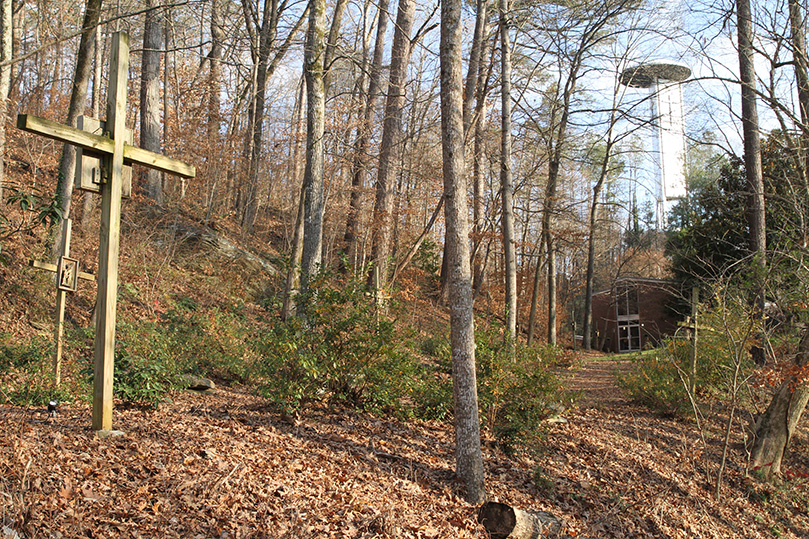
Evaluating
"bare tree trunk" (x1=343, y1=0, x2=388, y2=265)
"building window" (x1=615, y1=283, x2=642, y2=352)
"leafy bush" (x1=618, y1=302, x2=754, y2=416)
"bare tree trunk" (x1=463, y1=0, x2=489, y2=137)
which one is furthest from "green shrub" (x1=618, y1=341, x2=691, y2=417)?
"building window" (x1=615, y1=283, x2=642, y2=352)

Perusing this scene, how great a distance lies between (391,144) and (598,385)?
8.43 m

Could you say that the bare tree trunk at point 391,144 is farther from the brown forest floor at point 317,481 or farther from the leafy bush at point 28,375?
the leafy bush at point 28,375

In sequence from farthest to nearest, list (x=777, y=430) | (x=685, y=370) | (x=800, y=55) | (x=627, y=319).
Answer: (x=627, y=319) < (x=685, y=370) < (x=800, y=55) < (x=777, y=430)

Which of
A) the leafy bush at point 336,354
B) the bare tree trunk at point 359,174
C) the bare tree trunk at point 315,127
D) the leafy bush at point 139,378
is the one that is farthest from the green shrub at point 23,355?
the bare tree trunk at point 359,174

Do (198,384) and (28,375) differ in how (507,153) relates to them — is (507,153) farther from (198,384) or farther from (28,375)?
(28,375)

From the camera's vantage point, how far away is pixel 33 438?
13.2 feet

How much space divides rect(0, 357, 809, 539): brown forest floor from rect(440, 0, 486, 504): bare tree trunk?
31 centimetres

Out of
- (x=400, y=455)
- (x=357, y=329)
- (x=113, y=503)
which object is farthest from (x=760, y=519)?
(x=113, y=503)

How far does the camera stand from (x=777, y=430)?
834 centimetres

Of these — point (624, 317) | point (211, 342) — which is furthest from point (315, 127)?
point (624, 317)

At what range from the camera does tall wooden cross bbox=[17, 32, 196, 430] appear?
168 inches

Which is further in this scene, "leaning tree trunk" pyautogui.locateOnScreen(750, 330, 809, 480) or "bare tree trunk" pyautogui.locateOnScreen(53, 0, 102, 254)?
"leaning tree trunk" pyautogui.locateOnScreen(750, 330, 809, 480)

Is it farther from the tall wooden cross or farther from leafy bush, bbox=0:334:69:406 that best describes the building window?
the tall wooden cross

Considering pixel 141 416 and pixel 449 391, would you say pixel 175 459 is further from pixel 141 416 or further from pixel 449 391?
pixel 449 391
